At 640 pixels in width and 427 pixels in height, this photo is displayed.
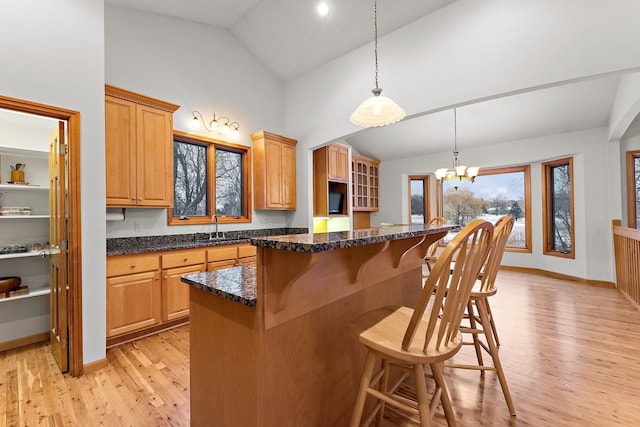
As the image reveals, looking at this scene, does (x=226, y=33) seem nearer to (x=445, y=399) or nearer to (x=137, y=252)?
(x=137, y=252)

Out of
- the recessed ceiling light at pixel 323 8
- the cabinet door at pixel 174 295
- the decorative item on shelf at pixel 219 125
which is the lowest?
the cabinet door at pixel 174 295

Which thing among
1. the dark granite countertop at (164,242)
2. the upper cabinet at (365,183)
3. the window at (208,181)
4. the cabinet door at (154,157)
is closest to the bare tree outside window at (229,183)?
the window at (208,181)

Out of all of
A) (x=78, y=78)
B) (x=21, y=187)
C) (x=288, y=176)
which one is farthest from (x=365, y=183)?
(x=21, y=187)

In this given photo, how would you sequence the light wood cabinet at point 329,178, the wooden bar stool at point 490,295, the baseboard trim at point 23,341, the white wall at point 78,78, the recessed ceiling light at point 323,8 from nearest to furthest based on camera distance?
the wooden bar stool at point 490,295 < the white wall at point 78,78 < the baseboard trim at point 23,341 < the recessed ceiling light at point 323,8 < the light wood cabinet at point 329,178

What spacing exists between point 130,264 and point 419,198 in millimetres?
6312

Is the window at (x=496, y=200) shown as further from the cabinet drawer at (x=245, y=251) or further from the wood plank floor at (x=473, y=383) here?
the cabinet drawer at (x=245, y=251)

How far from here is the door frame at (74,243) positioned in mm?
2172

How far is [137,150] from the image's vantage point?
2.96m

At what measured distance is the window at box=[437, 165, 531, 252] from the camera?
597 centimetres

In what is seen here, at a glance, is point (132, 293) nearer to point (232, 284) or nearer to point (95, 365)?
point (95, 365)

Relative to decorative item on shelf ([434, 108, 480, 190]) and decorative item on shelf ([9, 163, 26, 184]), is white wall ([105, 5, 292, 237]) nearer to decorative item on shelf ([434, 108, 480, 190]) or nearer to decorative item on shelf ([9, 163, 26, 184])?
decorative item on shelf ([9, 163, 26, 184])

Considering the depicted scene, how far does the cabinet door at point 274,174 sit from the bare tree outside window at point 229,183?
47cm

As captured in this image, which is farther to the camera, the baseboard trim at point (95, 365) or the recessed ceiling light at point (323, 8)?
the recessed ceiling light at point (323, 8)

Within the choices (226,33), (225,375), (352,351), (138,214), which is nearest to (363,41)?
(226,33)
